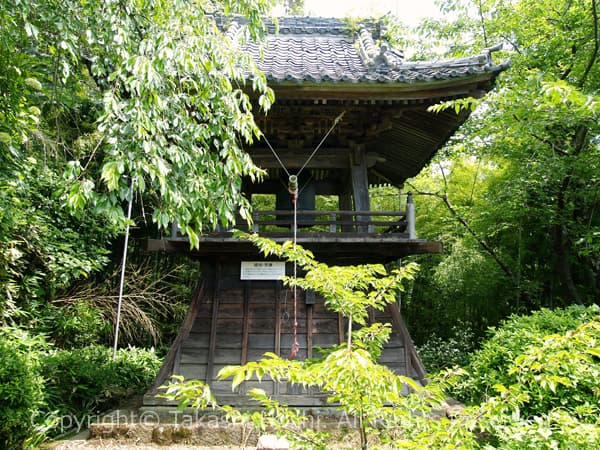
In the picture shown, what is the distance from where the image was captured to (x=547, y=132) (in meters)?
7.48

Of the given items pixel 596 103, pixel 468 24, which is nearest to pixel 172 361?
pixel 596 103

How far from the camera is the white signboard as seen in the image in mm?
5137

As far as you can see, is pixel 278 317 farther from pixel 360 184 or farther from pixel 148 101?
pixel 148 101

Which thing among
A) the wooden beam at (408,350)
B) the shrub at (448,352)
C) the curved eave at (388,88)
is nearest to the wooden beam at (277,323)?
the wooden beam at (408,350)

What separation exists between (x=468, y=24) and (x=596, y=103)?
8640 mm

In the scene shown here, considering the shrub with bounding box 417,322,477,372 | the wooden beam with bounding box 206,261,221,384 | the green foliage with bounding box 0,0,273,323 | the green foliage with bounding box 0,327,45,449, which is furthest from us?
the shrub with bounding box 417,322,477,372

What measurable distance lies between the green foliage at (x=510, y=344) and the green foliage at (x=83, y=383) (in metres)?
4.75

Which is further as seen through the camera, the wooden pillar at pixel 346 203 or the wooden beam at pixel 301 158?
the wooden pillar at pixel 346 203

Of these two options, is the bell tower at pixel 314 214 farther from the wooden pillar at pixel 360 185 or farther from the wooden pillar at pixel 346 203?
the wooden pillar at pixel 346 203

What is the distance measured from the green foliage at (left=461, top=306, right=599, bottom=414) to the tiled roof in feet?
9.24

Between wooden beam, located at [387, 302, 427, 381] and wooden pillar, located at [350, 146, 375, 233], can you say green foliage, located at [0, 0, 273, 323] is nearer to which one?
wooden pillar, located at [350, 146, 375, 233]

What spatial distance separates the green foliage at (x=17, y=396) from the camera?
3871 mm

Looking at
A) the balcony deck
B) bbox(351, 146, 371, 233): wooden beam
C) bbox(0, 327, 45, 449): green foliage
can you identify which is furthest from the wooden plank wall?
bbox(0, 327, 45, 449): green foliage

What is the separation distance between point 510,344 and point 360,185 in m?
2.50
